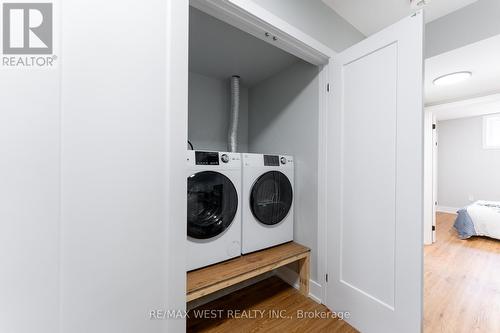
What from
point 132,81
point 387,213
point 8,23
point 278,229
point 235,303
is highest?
point 8,23

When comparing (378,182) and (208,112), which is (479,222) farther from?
(208,112)

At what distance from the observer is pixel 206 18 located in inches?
58.6

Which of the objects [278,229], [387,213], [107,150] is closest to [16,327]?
[107,150]

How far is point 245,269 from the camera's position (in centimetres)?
148

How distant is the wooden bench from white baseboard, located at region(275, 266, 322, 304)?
4 cm

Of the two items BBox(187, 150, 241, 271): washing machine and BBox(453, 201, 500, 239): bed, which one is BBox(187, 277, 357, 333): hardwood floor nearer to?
BBox(187, 150, 241, 271): washing machine

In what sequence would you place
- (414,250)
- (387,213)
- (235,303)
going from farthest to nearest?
1. (235,303)
2. (387,213)
3. (414,250)

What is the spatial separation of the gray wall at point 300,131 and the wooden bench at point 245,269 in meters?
0.11

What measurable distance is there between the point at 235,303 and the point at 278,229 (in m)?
0.73

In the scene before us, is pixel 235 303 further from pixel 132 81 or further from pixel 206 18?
pixel 206 18

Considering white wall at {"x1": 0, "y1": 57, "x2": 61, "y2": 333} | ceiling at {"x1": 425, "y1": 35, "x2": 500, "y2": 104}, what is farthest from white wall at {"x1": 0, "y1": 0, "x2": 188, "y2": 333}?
ceiling at {"x1": 425, "y1": 35, "x2": 500, "y2": 104}

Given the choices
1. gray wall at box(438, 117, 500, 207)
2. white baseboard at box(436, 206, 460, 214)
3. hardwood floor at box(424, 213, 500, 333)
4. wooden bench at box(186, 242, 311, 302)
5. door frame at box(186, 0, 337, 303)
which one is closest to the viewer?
door frame at box(186, 0, 337, 303)

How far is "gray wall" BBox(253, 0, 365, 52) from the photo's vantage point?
137cm

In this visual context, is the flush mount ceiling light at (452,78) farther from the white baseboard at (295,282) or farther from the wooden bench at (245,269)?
the white baseboard at (295,282)
